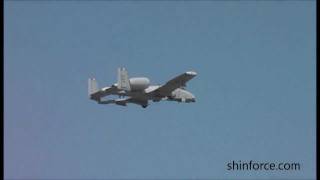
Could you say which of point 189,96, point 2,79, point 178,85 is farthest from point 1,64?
point 189,96

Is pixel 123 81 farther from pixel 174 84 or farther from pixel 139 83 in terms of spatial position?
pixel 174 84

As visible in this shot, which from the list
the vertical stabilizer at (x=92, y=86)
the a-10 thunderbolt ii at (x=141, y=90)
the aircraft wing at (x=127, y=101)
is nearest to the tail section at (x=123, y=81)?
the a-10 thunderbolt ii at (x=141, y=90)

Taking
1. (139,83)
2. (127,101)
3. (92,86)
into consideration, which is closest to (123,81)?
(139,83)

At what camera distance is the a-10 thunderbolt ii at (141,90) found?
41656 mm

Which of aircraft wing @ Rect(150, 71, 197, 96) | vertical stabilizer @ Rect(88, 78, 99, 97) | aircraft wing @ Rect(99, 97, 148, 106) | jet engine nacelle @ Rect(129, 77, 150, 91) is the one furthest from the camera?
vertical stabilizer @ Rect(88, 78, 99, 97)

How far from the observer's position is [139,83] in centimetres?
4162

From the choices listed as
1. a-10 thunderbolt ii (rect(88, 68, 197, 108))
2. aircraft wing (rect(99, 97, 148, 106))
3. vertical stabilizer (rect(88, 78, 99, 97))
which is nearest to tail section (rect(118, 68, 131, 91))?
a-10 thunderbolt ii (rect(88, 68, 197, 108))

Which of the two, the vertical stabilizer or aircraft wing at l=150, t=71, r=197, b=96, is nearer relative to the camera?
aircraft wing at l=150, t=71, r=197, b=96

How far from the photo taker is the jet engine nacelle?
1633 inches

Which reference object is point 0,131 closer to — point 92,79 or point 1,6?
point 1,6

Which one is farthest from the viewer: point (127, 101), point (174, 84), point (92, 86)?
point (92, 86)

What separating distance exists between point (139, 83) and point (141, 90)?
3.20 feet

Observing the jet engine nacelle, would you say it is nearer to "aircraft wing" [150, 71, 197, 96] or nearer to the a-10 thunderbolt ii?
the a-10 thunderbolt ii

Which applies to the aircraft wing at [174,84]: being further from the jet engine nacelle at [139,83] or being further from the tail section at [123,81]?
the tail section at [123,81]
